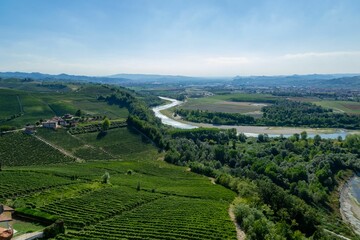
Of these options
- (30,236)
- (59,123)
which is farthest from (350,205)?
(59,123)

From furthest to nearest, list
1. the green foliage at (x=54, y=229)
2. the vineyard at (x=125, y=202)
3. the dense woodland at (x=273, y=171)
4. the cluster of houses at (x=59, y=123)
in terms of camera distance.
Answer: the cluster of houses at (x=59, y=123) < the dense woodland at (x=273, y=171) < the vineyard at (x=125, y=202) < the green foliage at (x=54, y=229)

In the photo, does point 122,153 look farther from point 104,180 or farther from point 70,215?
point 70,215

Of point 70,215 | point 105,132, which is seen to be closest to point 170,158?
point 105,132

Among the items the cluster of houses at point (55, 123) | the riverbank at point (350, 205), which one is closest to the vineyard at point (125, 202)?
the riverbank at point (350, 205)

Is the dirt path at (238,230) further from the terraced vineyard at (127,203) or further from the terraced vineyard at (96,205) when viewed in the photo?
the terraced vineyard at (96,205)

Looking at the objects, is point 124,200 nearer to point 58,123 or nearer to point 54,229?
point 54,229

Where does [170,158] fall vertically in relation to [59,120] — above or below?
below

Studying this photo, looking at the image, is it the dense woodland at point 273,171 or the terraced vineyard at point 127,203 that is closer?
the terraced vineyard at point 127,203
